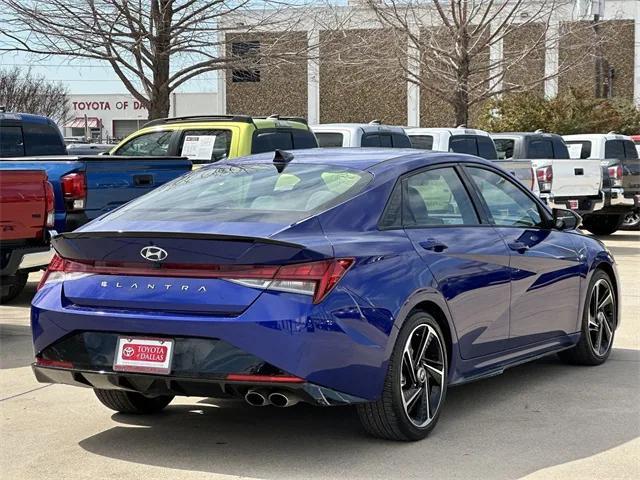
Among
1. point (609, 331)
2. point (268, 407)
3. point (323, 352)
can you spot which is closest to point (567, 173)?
point (609, 331)

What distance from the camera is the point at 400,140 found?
1809 centimetres

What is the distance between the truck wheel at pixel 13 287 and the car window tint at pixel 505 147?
12623 mm

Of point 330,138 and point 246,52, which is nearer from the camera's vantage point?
point 330,138

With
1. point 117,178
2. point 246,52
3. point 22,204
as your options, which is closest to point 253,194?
point 22,204

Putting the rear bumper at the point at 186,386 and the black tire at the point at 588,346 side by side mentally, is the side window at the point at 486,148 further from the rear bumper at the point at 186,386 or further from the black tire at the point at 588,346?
the rear bumper at the point at 186,386

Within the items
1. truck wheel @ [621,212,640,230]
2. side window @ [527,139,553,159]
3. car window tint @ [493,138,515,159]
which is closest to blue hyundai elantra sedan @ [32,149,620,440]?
side window @ [527,139,553,159]

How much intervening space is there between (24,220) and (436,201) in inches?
207

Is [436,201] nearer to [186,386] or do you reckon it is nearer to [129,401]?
[186,386]

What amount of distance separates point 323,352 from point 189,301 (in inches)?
26.6

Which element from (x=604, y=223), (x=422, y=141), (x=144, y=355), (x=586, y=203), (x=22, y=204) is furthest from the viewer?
(x=604, y=223)

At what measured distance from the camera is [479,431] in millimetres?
5941

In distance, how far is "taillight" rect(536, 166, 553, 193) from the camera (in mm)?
18566

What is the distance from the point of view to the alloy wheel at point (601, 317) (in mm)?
7867

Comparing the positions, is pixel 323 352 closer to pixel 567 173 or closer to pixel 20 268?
pixel 20 268
